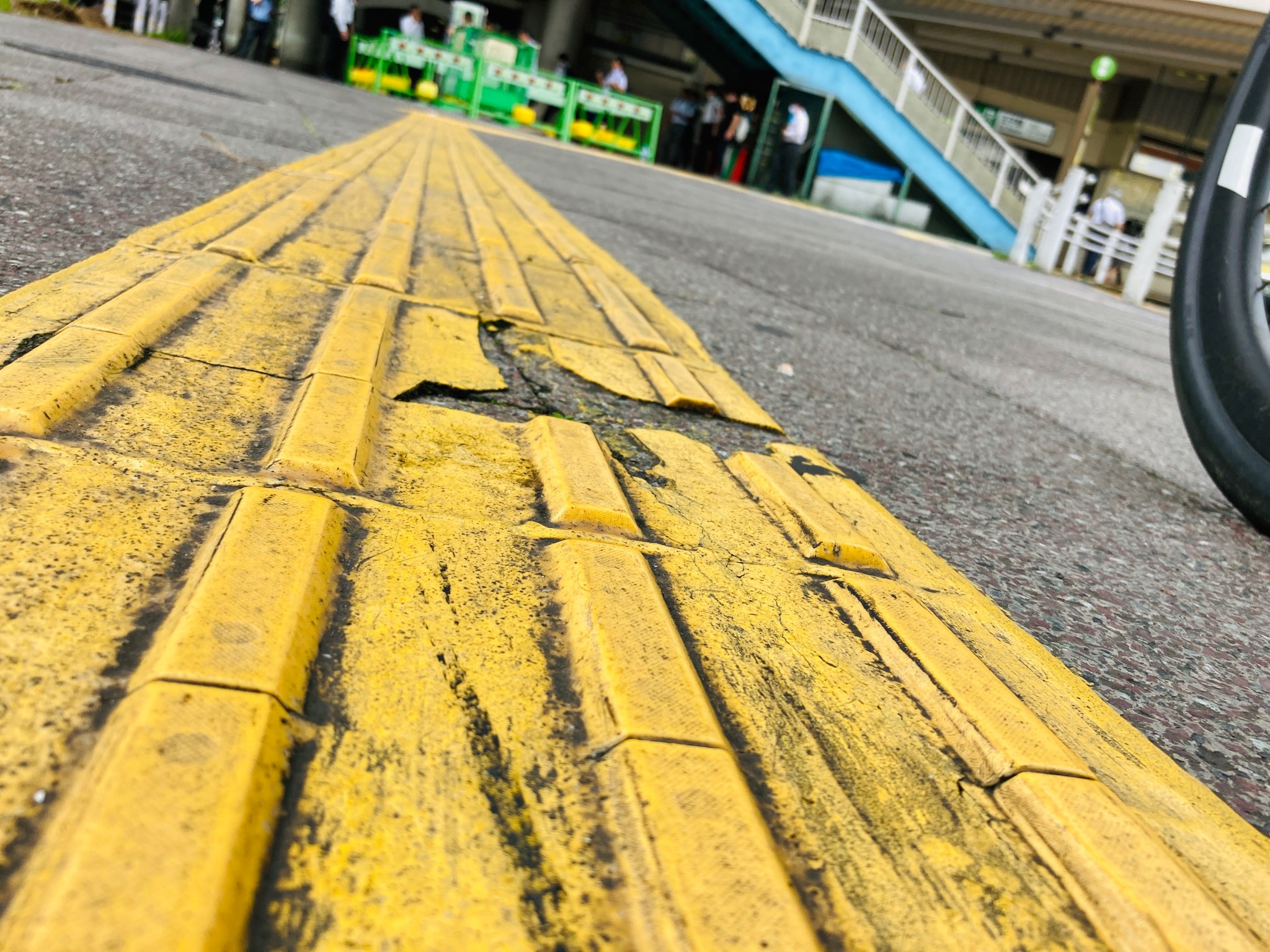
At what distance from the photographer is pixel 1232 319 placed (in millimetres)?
1800

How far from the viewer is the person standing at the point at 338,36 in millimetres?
13492

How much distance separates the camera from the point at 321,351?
1.33m

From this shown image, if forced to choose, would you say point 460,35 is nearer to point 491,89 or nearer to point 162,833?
point 491,89

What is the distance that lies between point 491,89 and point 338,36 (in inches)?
97.0

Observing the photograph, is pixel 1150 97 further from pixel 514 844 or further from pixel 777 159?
pixel 514 844

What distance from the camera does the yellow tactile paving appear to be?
Result: 54 cm

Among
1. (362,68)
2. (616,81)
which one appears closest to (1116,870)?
(362,68)

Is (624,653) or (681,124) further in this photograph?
(681,124)

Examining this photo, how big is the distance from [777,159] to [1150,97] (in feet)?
38.6

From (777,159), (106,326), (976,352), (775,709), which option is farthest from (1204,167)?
(777,159)

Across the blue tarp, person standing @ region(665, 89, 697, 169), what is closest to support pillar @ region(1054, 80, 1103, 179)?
the blue tarp

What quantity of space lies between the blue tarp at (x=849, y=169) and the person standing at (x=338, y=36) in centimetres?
784

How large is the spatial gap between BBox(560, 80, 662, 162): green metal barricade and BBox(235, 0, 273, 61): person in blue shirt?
446 centimetres

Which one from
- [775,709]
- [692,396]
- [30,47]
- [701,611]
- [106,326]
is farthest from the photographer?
[30,47]
